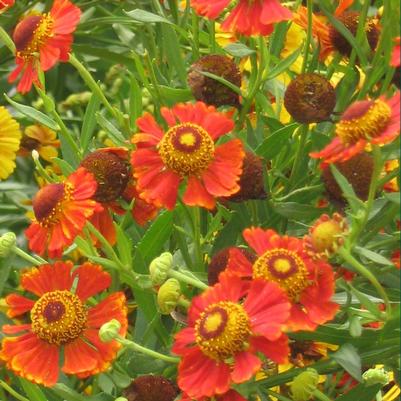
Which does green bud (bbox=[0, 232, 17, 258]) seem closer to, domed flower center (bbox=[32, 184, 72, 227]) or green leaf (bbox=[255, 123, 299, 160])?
domed flower center (bbox=[32, 184, 72, 227])

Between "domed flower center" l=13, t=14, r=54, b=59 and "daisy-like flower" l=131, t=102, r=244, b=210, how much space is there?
0.58ft

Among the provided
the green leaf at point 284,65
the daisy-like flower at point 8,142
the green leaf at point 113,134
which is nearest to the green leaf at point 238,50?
the green leaf at point 284,65

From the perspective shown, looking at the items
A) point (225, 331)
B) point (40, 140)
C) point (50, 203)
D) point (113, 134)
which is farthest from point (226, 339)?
point (40, 140)

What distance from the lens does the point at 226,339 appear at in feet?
2.78

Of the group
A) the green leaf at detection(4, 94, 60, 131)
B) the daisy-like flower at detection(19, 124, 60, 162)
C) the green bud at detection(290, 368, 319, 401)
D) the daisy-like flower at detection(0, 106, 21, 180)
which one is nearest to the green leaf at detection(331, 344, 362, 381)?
the green bud at detection(290, 368, 319, 401)

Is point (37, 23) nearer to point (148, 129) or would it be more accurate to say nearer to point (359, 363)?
point (148, 129)

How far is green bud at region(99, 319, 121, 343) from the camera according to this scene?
876 millimetres

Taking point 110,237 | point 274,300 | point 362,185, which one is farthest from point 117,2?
point 274,300

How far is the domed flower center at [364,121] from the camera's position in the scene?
2.65ft

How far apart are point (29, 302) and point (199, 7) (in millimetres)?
311

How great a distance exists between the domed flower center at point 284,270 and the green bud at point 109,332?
0.38 feet

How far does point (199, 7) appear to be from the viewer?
3.11 ft

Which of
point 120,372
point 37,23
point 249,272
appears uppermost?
point 37,23

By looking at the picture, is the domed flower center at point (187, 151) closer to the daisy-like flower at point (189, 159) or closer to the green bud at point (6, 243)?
the daisy-like flower at point (189, 159)
